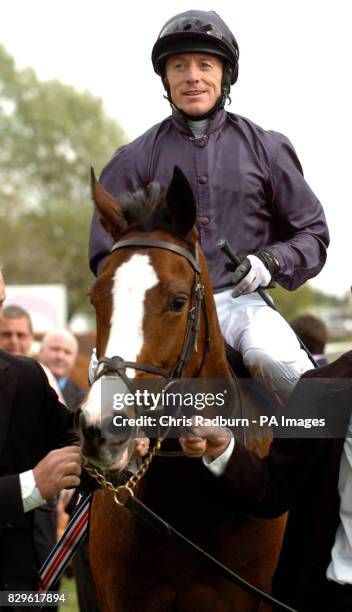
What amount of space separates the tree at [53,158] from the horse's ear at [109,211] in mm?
46727

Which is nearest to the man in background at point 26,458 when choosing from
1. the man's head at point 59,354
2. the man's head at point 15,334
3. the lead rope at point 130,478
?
the lead rope at point 130,478

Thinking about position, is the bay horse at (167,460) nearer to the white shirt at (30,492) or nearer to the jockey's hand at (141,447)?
the jockey's hand at (141,447)

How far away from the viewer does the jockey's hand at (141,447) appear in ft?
11.5

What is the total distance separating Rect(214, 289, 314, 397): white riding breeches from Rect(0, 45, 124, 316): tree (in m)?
46.2

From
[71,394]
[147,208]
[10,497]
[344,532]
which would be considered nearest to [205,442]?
[344,532]

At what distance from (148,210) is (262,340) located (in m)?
0.90

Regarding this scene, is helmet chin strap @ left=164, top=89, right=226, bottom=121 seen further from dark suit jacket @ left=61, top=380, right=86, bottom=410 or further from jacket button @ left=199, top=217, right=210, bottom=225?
dark suit jacket @ left=61, top=380, right=86, bottom=410

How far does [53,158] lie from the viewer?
174 ft

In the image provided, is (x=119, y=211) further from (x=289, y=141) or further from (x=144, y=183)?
(x=289, y=141)

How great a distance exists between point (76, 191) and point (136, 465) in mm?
50959

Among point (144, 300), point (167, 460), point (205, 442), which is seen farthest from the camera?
point (167, 460)

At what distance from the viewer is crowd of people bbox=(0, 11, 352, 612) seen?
3738mm

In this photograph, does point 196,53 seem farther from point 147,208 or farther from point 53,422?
point 53,422

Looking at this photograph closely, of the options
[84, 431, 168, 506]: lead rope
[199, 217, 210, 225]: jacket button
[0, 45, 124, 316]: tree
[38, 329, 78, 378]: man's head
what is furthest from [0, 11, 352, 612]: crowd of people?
[0, 45, 124, 316]: tree
